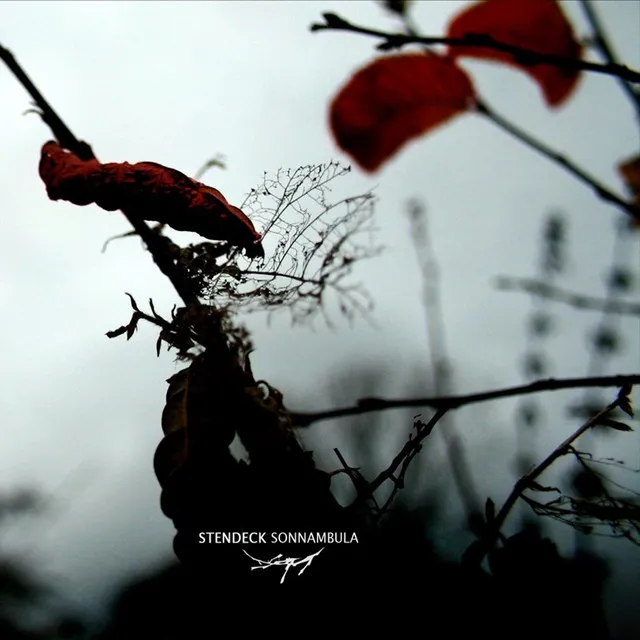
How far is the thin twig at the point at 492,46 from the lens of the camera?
0.66 metres

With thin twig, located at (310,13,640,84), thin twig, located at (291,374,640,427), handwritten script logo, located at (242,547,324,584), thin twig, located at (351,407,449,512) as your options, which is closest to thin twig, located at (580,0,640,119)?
thin twig, located at (310,13,640,84)

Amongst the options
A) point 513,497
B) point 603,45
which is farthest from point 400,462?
point 603,45

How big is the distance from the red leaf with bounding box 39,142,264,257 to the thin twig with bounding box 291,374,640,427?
2.74 feet

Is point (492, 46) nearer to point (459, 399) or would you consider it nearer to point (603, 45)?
point (603, 45)

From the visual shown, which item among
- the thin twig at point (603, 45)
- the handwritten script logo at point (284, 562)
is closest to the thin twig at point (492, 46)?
the thin twig at point (603, 45)

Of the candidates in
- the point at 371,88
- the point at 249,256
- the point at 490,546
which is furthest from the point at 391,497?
the point at 371,88

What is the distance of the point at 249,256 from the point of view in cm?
157

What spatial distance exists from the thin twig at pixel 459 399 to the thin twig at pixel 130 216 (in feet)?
2.78

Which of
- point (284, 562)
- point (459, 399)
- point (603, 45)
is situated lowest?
point (284, 562)

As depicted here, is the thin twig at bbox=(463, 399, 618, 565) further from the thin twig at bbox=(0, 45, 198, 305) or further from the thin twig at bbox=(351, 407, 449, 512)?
the thin twig at bbox=(0, 45, 198, 305)

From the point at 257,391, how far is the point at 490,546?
66 cm

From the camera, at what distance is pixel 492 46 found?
668 mm

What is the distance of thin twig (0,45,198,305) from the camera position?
4.08 ft

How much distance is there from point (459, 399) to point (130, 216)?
1.04 metres
